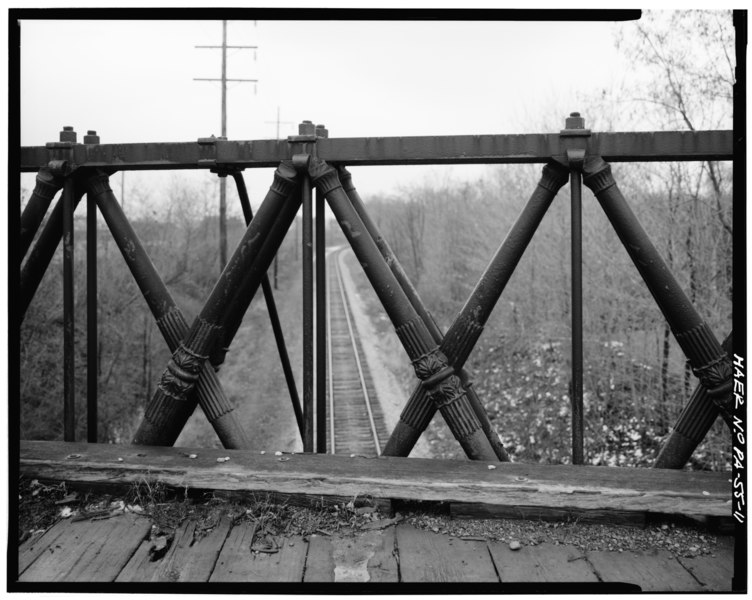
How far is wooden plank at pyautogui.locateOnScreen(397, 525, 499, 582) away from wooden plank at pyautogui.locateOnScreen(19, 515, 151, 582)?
1.33m

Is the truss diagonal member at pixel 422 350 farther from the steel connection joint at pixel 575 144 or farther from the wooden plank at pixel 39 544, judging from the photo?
the wooden plank at pixel 39 544

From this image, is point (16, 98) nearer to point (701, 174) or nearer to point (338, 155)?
point (338, 155)

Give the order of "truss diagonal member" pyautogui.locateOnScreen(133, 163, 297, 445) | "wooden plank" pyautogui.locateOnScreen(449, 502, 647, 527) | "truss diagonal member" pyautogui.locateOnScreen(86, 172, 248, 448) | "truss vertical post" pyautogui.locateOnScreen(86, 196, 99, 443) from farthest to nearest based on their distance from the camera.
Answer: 1. "truss vertical post" pyautogui.locateOnScreen(86, 196, 99, 443)
2. "truss diagonal member" pyautogui.locateOnScreen(86, 172, 248, 448)
3. "truss diagonal member" pyautogui.locateOnScreen(133, 163, 297, 445)
4. "wooden plank" pyautogui.locateOnScreen(449, 502, 647, 527)

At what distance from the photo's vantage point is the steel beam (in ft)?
11.0

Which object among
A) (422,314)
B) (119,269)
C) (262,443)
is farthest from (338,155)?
(119,269)

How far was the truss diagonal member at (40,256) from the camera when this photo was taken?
411 centimetres

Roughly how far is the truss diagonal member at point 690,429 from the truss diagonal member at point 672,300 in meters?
Result: 0.09

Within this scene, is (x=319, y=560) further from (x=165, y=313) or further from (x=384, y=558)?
(x=165, y=313)

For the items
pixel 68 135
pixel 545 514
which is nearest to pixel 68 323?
pixel 68 135

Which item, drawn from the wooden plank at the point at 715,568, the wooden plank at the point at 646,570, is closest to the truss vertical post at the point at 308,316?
the wooden plank at the point at 646,570

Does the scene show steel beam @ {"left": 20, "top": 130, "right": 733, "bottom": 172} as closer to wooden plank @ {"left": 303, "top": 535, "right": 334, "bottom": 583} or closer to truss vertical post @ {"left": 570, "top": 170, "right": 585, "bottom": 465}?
truss vertical post @ {"left": 570, "top": 170, "right": 585, "bottom": 465}

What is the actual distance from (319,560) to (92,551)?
1.12 metres

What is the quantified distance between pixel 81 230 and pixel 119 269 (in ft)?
12.0

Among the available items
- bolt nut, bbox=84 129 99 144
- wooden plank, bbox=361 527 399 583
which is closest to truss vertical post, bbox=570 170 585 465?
wooden plank, bbox=361 527 399 583
